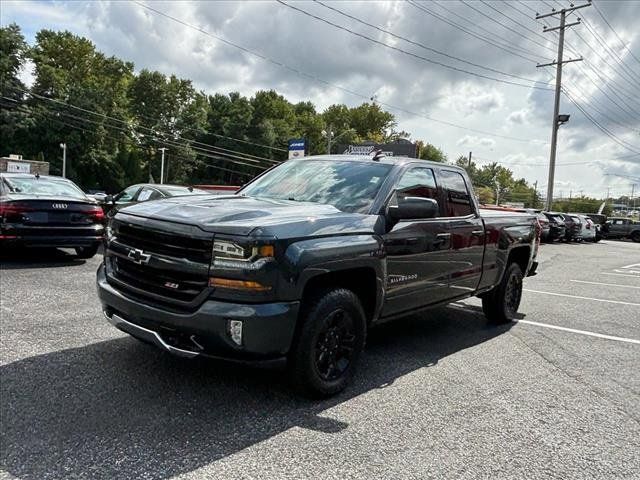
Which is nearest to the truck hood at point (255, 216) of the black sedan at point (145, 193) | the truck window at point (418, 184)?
the truck window at point (418, 184)

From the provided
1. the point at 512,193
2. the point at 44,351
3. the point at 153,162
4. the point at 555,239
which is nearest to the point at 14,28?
the point at 153,162

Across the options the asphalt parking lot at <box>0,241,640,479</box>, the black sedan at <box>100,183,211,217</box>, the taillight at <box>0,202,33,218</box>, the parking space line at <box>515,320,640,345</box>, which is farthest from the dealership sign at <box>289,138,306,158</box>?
the asphalt parking lot at <box>0,241,640,479</box>

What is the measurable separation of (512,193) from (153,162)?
382 feet

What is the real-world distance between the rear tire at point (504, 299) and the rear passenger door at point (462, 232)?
0.88 metres

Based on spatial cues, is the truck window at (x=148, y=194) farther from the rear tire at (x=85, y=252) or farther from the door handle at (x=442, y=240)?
the door handle at (x=442, y=240)

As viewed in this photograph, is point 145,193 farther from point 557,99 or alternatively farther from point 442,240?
point 557,99

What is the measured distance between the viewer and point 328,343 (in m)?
3.89

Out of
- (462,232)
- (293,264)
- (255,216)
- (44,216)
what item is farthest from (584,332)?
(44,216)

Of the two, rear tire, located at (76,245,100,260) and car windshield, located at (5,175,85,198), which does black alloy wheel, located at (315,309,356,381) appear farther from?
car windshield, located at (5,175,85,198)

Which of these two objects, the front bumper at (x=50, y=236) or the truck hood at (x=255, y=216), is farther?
the front bumper at (x=50, y=236)

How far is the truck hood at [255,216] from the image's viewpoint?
345 centimetres

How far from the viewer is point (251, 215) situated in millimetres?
3680

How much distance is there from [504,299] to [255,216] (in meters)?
4.13

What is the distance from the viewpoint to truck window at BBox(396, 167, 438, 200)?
15.5 feet
